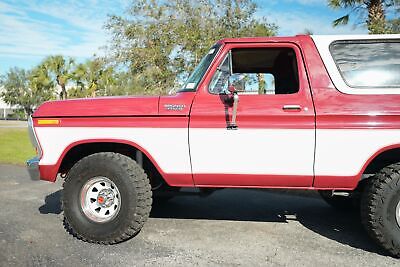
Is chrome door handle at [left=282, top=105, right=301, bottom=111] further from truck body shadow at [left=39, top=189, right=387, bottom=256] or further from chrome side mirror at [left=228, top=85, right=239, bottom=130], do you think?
truck body shadow at [left=39, top=189, right=387, bottom=256]

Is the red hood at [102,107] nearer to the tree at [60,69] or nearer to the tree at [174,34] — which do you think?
the tree at [174,34]

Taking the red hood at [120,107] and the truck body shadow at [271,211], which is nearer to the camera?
the red hood at [120,107]

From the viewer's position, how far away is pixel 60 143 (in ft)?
13.4

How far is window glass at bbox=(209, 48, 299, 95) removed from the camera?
392 cm

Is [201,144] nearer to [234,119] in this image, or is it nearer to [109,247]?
[234,119]

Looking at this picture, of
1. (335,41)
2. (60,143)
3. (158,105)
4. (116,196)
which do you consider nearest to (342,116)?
(335,41)

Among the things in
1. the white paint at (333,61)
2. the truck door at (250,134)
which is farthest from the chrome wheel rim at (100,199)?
the white paint at (333,61)

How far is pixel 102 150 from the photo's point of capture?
169 inches

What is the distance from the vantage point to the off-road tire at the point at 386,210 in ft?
11.8

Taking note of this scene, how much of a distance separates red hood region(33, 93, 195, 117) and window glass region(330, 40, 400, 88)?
1516 mm

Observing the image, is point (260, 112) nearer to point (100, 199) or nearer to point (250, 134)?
point (250, 134)

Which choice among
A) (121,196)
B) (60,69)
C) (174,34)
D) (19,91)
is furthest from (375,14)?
(19,91)

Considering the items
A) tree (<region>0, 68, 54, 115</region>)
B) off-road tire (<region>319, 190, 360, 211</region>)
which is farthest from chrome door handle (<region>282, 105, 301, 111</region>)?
tree (<region>0, 68, 54, 115</region>)

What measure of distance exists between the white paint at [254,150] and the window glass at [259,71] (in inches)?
18.2
